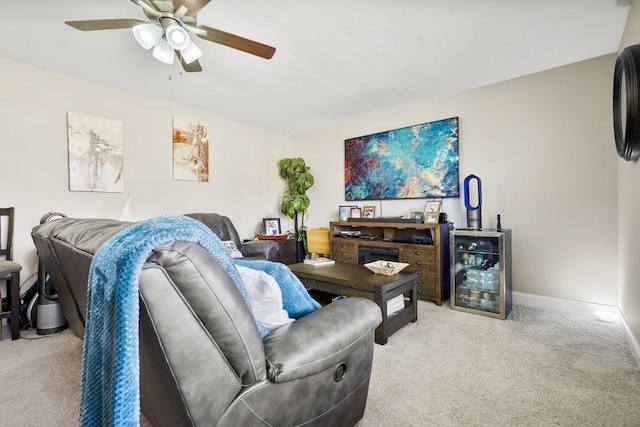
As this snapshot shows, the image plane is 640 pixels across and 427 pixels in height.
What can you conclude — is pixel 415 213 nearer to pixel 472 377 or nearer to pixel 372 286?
pixel 372 286

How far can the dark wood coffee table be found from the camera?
222 cm

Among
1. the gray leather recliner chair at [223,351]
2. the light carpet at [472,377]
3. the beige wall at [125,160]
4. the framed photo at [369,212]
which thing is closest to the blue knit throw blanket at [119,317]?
the gray leather recliner chair at [223,351]

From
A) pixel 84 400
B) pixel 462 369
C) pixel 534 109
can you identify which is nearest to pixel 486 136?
pixel 534 109

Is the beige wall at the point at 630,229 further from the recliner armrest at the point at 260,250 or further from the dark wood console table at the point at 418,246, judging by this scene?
the recliner armrest at the point at 260,250

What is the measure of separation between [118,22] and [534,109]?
3642 mm

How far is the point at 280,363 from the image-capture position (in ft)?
2.92

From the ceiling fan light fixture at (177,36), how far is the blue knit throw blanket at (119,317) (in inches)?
64.2

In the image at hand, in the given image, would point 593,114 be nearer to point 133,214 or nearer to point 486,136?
point 486,136

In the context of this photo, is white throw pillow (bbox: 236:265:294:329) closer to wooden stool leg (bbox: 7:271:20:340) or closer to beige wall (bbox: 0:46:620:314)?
wooden stool leg (bbox: 7:271:20:340)

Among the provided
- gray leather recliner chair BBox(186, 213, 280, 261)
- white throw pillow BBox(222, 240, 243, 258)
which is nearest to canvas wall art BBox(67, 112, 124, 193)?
gray leather recliner chair BBox(186, 213, 280, 261)

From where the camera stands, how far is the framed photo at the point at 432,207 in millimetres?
3518

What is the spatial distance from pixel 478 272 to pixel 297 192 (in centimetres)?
294

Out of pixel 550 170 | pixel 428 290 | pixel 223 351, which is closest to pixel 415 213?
pixel 428 290

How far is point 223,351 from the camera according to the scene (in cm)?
78
